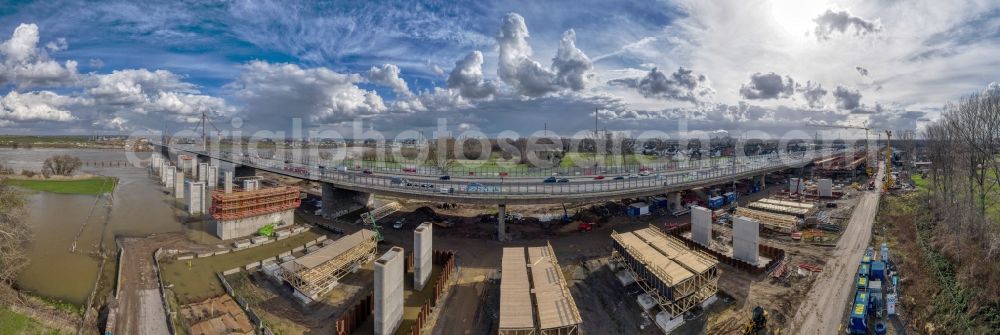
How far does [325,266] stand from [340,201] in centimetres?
2216

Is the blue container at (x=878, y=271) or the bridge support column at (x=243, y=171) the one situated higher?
the bridge support column at (x=243, y=171)

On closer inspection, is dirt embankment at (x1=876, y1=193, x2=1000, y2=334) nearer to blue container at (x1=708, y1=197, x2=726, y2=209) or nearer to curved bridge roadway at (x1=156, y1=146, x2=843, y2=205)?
blue container at (x1=708, y1=197, x2=726, y2=209)

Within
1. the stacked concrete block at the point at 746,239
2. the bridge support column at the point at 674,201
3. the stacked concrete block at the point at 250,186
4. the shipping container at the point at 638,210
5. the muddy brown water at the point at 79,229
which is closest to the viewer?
the muddy brown water at the point at 79,229

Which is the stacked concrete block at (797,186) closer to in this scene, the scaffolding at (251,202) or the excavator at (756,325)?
the excavator at (756,325)

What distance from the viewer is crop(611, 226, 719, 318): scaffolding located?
20469mm

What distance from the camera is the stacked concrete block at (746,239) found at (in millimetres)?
27781

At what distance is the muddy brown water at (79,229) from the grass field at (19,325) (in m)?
3.57

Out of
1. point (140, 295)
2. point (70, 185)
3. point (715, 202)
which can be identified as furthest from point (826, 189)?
point (70, 185)

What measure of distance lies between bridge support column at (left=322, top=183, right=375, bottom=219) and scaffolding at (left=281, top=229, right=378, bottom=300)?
1707 cm

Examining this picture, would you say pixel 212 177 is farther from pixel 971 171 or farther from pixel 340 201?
pixel 971 171

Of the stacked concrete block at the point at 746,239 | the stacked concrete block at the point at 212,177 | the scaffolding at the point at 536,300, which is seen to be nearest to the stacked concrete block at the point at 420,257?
the scaffolding at the point at 536,300

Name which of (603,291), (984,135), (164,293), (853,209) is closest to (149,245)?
(164,293)

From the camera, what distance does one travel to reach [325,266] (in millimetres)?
24984

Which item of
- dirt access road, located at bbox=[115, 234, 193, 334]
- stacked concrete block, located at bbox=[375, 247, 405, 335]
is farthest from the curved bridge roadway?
dirt access road, located at bbox=[115, 234, 193, 334]
